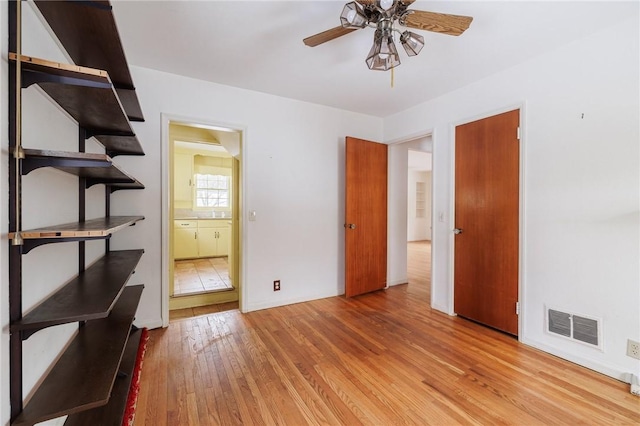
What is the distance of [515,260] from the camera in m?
2.52

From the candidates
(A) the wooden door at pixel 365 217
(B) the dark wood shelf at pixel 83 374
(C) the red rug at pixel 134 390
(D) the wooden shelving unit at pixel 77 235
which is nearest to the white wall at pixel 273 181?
(A) the wooden door at pixel 365 217

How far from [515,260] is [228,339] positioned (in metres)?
2.63

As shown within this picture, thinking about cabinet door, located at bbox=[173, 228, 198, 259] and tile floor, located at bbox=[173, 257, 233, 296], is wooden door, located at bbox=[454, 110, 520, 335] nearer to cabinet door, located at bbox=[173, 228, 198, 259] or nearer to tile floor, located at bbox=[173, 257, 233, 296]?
tile floor, located at bbox=[173, 257, 233, 296]

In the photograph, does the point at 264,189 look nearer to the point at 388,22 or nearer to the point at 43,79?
the point at 388,22

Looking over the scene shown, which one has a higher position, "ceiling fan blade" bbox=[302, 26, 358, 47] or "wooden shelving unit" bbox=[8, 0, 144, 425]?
"ceiling fan blade" bbox=[302, 26, 358, 47]

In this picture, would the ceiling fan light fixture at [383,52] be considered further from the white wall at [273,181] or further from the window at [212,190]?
the window at [212,190]

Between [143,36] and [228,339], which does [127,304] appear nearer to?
[228,339]

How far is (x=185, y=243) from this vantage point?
6.02 meters

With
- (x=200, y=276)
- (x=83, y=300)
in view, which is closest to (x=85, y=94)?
(x=83, y=300)

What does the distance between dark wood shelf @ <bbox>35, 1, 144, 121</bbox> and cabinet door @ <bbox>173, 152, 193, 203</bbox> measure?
196 inches

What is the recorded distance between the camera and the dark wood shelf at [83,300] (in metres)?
1.05

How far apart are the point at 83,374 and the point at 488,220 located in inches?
122

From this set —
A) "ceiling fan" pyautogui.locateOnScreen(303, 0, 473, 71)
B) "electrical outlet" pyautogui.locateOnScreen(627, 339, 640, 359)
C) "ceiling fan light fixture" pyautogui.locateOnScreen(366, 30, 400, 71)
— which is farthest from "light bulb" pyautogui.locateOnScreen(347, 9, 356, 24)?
"electrical outlet" pyautogui.locateOnScreen(627, 339, 640, 359)

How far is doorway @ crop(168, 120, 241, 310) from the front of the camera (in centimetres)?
394
